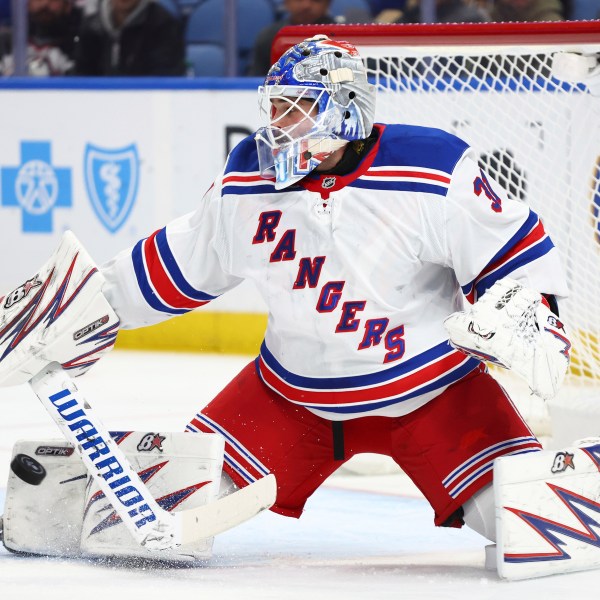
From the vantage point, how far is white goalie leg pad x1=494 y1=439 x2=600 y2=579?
2.55m

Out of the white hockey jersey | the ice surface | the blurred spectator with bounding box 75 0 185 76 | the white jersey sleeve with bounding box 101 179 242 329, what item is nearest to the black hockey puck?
the ice surface

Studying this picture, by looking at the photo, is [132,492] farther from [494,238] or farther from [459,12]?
[459,12]

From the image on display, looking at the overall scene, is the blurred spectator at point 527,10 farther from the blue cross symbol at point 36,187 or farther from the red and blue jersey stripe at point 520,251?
the red and blue jersey stripe at point 520,251

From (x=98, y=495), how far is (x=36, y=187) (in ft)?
10.7

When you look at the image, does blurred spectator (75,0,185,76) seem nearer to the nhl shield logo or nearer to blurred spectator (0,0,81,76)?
blurred spectator (0,0,81,76)

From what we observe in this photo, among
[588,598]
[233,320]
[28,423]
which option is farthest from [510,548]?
[233,320]

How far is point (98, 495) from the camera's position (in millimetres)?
2816

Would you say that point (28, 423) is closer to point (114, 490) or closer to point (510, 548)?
point (114, 490)

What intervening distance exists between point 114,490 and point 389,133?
823mm

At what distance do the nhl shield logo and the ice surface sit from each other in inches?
58.8

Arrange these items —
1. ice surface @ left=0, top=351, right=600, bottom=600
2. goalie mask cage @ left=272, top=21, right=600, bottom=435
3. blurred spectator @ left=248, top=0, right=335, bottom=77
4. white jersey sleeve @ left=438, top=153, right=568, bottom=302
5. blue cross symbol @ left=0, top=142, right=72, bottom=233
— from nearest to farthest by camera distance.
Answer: ice surface @ left=0, top=351, right=600, bottom=600 < white jersey sleeve @ left=438, top=153, right=568, bottom=302 < goalie mask cage @ left=272, top=21, right=600, bottom=435 < blurred spectator @ left=248, top=0, right=335, bottom=77 < blue cross symbol @ left=0, top=142, right=72, bottom=233

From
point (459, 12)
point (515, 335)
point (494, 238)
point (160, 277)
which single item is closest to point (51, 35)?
point (459, 12)

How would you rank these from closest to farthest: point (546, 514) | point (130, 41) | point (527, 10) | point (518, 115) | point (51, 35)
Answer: point (546, 514) → point (518, 115) → point (527, 10) → point (130, 41) → point (51, 35)

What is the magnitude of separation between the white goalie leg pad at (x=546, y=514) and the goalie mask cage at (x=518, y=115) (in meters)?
1.19
